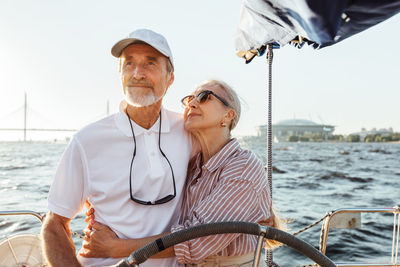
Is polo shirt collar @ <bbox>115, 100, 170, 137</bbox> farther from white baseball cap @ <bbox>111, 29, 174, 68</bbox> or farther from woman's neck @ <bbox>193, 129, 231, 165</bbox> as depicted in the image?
white baseball cap @ <bbox>111, 29, 174, 68</bbox>

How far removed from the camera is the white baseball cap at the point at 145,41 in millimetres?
1949

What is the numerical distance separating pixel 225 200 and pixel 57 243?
2.60ft

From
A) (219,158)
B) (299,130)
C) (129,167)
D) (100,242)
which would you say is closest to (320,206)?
(219,158)

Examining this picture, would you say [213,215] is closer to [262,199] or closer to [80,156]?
[262,199]

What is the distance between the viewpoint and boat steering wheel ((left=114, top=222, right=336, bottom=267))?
3.89 feet

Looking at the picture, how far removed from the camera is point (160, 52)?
6.63ft

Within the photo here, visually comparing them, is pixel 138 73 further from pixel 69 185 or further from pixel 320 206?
pixel 320 206

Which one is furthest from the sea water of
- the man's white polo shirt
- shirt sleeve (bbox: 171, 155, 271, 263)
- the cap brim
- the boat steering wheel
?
the boat steering wheel

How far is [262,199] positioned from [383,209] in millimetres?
1357

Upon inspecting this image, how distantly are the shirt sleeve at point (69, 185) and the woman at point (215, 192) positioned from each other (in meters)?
0.11

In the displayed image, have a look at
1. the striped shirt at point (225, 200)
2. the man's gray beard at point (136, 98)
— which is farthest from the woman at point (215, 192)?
the man's gray beard at point (136, 98)

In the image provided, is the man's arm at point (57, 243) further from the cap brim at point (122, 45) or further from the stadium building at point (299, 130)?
the stadium building at point (299, 130)

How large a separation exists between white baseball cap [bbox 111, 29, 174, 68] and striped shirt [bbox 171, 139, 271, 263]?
592 millimetres

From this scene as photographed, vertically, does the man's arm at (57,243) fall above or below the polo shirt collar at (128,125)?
below
